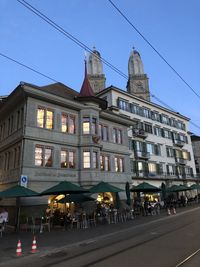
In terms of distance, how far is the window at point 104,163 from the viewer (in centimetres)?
2896

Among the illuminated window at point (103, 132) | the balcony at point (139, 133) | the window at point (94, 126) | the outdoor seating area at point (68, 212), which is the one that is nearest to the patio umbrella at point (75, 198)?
the outdoor seating area at point (68, 212)

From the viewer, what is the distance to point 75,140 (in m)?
26.4

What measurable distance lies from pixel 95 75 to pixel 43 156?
7119 cm

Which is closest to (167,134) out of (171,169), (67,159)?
(171,169)

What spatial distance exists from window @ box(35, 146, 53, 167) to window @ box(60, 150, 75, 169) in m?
1.33

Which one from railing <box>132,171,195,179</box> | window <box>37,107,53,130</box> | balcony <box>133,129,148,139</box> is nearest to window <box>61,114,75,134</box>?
window <box>37,107,53,130</box>

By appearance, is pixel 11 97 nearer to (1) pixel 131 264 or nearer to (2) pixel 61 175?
(2) pixel 61 175

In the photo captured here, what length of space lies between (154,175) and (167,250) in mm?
34731

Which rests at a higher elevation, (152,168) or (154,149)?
(154,149)

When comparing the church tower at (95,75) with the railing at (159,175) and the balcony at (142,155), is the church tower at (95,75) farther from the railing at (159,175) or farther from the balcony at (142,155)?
the balcony at (142,155)

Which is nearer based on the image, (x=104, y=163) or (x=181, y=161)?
(x=104, y=163)

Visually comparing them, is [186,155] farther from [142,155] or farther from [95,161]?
[95,161]

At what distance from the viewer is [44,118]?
24.4 m

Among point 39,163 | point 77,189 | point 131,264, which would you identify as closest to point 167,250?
point 131,264
